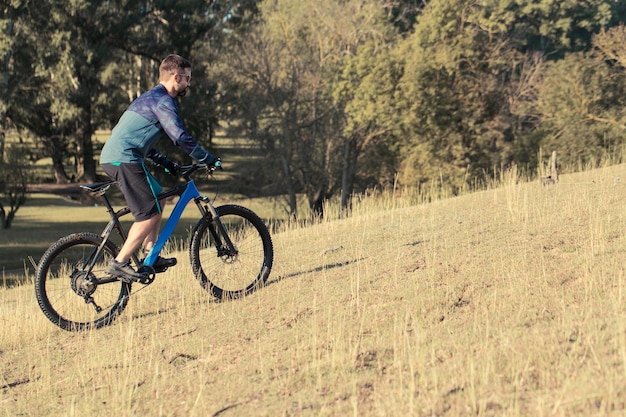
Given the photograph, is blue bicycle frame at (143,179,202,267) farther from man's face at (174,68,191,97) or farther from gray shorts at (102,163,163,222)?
man's face at (174,68,191,97)

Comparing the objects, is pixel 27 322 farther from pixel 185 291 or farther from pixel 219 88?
pixel 219 88

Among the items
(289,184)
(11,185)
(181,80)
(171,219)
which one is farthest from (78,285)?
(289,184)

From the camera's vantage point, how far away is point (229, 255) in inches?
250

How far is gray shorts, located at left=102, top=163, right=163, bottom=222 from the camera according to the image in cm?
568

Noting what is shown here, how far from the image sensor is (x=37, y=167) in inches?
2106

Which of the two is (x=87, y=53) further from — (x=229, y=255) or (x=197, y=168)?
(x=197, y=168)

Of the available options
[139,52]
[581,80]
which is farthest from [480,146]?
[139,52]

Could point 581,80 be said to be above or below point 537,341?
above

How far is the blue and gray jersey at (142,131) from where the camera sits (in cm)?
564

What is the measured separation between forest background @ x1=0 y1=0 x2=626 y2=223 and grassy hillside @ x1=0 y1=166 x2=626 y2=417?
27582mm

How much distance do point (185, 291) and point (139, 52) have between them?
39309mm

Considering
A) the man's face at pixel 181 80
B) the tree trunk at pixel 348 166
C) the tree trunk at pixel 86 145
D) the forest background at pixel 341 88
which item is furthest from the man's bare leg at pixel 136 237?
the tree trunk at pixel 86 145

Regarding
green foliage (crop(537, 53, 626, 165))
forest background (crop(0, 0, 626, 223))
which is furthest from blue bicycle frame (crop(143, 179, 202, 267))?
green foliage (crop(537, 53, 626, 165))

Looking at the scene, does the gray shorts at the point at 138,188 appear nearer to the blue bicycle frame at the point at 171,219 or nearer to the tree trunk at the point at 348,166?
the blue bicycle frame at the point at 171,219
